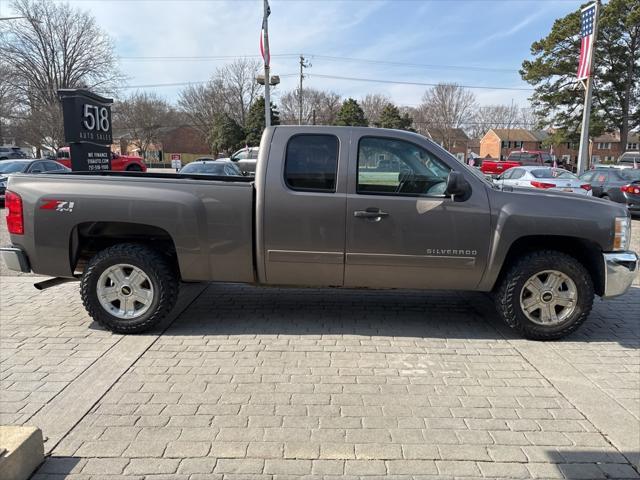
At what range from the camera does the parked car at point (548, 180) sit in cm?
1329

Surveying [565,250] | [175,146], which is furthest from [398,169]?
[175,146]

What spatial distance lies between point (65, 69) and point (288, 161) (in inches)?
2144

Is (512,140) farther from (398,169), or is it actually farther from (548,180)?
(398,169)

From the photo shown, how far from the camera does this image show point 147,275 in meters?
4.40

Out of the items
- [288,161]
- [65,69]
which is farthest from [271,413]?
[65,69]

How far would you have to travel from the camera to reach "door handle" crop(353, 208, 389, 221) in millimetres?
4230

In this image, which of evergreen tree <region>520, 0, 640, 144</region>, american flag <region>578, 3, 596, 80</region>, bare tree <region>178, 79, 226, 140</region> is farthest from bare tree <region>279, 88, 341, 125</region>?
american flag <region>578, 3, 596, 80</region>

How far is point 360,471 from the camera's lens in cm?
257

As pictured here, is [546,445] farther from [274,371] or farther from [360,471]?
[274,371]

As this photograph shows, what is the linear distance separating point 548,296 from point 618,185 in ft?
41.5

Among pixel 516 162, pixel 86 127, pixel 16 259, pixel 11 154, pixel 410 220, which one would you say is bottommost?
pixel 16 259

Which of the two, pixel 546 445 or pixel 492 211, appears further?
pixel 492 211

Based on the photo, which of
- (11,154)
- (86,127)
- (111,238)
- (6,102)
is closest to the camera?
(111,238)

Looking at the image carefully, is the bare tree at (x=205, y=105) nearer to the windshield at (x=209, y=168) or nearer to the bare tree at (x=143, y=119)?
the bare tree at (x=143, y=119)
